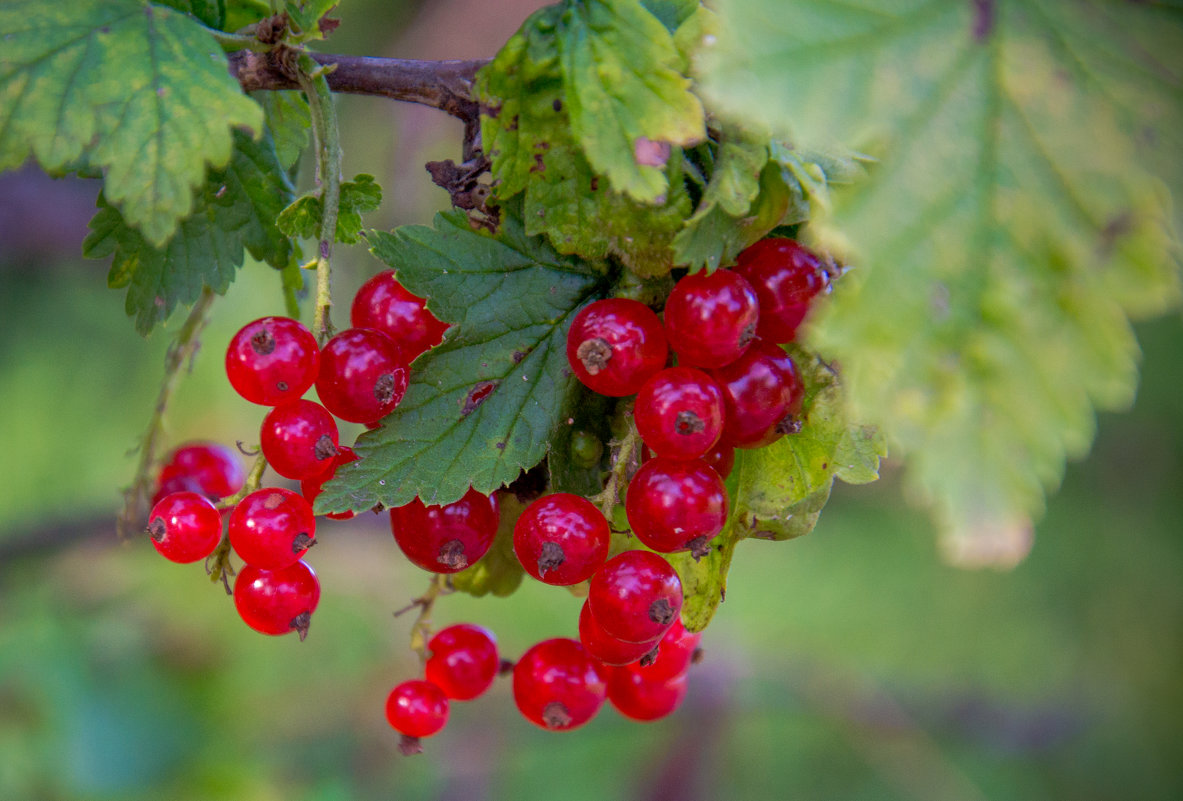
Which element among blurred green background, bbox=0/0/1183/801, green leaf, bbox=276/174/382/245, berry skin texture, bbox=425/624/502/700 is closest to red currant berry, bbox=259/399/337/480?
green leaf, bbox=276/174/382/245

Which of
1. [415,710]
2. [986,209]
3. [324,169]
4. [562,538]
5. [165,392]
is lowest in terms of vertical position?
[415,710]

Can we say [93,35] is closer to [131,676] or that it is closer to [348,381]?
[348,381]

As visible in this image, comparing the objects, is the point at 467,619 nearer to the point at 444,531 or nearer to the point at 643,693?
the point at 643,693

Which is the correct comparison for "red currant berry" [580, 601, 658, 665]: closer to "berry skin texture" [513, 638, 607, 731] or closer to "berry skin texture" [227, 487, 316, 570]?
"berry skin texture" [513, 638, 607, 731]

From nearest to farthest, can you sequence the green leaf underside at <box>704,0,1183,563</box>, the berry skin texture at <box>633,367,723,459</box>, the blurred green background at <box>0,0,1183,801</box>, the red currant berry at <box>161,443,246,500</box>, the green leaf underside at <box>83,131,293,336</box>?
the green leaf underside at <box>704,0,1183,563</box> → the berry skin texture at <box>633,367,723,459</box> → the green leaf underside at <box>83,131,293,336</box> → the red currant berry at <box>161,443,246,500</box> → the blurred green background at <box>0,0,1183,801</box>

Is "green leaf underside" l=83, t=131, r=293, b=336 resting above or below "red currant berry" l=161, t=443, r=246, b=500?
above

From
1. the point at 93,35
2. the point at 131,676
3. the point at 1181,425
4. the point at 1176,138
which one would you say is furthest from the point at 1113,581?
the point at 93,35

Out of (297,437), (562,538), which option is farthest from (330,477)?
(562,538)
